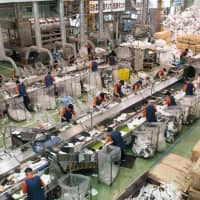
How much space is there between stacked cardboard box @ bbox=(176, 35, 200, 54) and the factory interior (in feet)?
0.19

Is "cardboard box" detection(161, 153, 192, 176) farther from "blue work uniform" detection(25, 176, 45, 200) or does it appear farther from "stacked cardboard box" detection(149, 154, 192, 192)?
"blue work uniform" detection(25, 176, 45, 200)

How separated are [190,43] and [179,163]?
453 inches

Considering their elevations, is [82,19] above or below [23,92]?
above

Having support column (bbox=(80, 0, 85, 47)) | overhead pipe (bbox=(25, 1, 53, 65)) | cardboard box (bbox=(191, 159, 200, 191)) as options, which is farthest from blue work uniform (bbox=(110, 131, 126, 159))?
support column (bbox=(80, 0, 85, 47))

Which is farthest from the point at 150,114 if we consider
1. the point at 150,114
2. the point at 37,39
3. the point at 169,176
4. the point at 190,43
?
the point at 190,43

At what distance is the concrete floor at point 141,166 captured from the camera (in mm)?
6512

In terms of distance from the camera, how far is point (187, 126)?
9.37 metres

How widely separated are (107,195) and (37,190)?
6.09 feet

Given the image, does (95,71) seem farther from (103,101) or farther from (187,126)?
(187,126)

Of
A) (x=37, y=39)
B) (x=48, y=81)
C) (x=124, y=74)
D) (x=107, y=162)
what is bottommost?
(x=107, y=162)

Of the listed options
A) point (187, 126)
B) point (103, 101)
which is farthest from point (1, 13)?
point (187, 126)

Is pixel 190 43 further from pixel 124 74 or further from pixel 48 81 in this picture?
pixel 48 81

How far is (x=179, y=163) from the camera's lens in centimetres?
692

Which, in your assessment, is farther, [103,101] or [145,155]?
[103,101]
